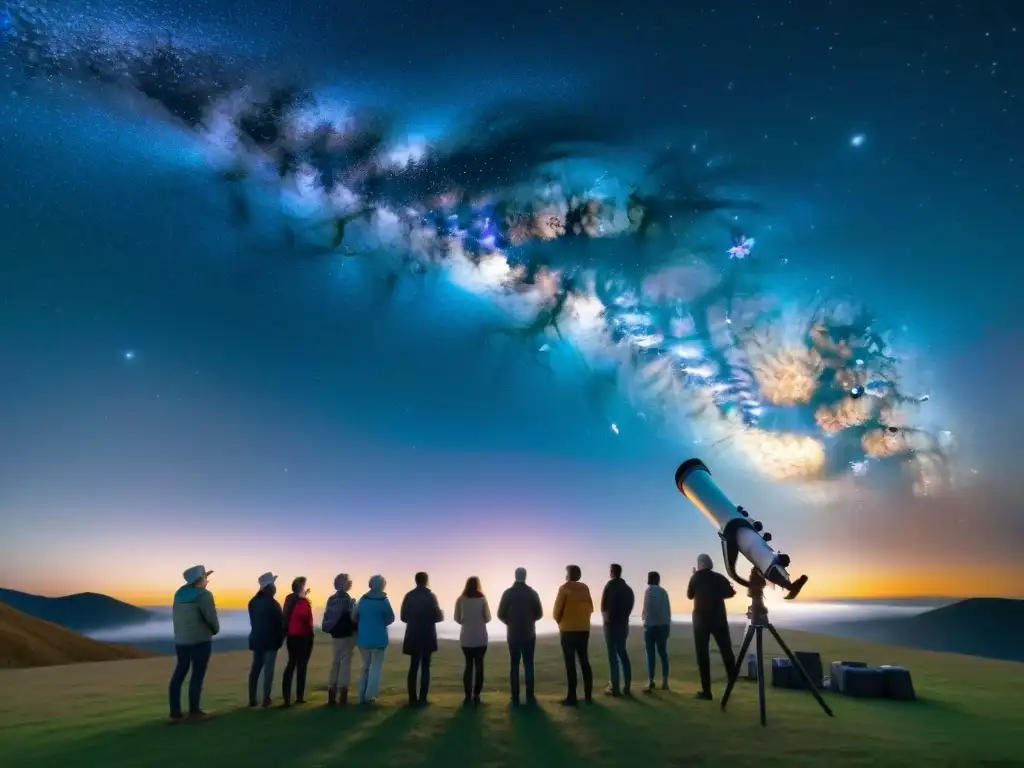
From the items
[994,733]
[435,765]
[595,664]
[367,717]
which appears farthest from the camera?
[595,664]

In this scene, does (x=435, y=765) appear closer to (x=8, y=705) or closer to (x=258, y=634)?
(x=258, y=634)

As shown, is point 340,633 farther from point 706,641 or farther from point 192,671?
point 706,641

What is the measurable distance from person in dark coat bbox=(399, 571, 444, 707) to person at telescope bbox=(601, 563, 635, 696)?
3.39 metres

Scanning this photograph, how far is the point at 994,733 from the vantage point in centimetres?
898

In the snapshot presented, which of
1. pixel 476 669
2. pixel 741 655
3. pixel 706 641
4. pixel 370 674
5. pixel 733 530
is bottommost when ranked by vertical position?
pixel 370 674

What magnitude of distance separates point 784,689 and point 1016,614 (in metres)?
183

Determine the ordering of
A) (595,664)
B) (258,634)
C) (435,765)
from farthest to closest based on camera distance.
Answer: (595,664) < (258,634) < (435,765)

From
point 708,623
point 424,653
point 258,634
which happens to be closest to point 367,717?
point 424,653

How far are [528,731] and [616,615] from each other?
13.0ft

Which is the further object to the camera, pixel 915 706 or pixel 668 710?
pixel 915 706

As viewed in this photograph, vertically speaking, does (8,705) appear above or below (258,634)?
below

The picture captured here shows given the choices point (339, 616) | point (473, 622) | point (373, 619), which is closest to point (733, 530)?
point (473, 622)

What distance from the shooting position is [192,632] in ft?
33.2

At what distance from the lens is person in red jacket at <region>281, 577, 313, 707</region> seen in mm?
11570
